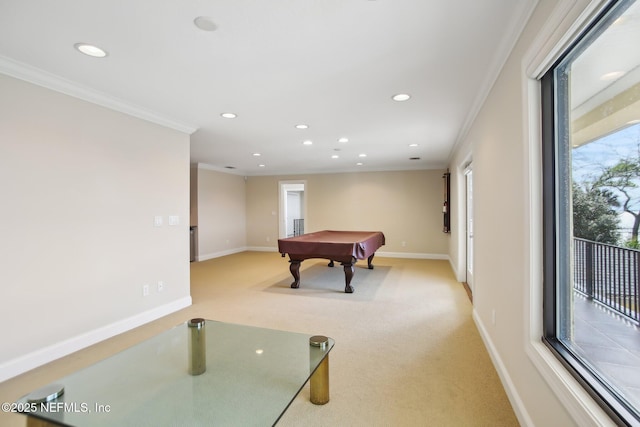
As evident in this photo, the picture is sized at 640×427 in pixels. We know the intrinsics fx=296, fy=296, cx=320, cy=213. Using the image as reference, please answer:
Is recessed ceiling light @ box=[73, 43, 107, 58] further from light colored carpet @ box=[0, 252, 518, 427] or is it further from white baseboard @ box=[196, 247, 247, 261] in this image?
white baseboard @ box=[196, 247, 247, 261]

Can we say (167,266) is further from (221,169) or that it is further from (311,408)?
(221,169)

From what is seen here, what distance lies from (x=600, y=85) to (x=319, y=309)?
3288 mm

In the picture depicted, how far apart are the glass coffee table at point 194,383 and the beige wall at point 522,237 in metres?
1.14

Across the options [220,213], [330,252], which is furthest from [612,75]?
[220,213]

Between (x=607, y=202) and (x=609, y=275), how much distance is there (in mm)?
273

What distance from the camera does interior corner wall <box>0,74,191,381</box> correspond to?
228 centimetres

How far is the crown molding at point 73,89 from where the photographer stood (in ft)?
7.29

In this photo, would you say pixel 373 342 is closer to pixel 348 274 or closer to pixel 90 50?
pixel 348 274

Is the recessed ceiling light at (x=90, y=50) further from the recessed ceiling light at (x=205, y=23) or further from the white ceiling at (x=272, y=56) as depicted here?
the recessed ceiling light at (x=205, y=23)

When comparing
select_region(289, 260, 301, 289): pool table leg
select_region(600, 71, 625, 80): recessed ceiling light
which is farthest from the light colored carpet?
select_region(600, 71, 625, 80): recessed ceiling light

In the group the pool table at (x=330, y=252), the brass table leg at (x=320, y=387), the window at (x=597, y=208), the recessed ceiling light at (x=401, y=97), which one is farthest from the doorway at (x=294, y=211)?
the window at (x=597, y=208)

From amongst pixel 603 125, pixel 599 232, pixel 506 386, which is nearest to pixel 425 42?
pixel 603 125

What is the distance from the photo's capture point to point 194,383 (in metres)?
1.67

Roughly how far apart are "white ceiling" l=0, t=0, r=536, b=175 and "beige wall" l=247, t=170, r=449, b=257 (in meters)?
3.86
